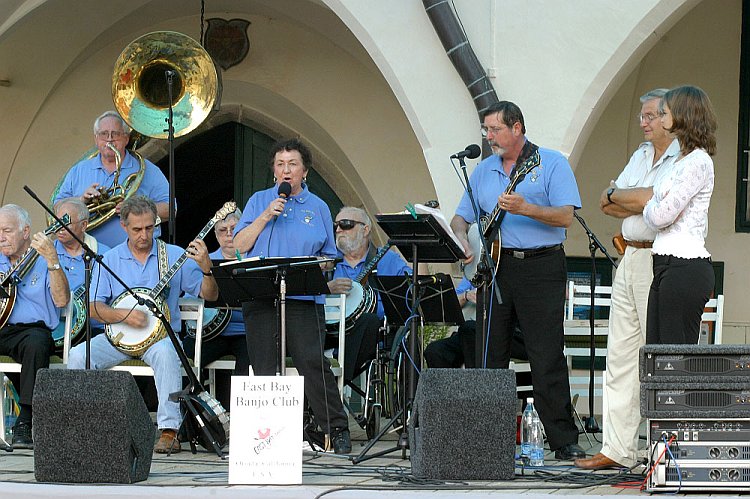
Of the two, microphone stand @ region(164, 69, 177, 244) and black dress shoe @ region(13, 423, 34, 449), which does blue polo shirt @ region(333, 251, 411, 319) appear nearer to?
microphone stand @ region(164, 69, 177, 244)

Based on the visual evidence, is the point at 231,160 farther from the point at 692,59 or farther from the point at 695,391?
the point at 695,391

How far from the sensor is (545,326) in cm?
748

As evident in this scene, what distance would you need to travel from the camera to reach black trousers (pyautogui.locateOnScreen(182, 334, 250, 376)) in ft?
28.0

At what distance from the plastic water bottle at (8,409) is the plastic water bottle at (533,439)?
10.6 ft

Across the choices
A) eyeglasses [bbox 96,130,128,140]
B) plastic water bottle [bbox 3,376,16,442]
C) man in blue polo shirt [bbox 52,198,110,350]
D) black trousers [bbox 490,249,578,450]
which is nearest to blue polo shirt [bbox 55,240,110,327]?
man in blue polo shirt [bbox 52,198,110,350]

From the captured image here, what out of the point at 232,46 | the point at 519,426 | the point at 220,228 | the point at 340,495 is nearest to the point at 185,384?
the point at 220,228

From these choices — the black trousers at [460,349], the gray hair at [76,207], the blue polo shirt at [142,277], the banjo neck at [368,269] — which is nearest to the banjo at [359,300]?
the banjo neck at [368,269]

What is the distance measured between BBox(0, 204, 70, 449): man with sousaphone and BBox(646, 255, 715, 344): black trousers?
3.74m

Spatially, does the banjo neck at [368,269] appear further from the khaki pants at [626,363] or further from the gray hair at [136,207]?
the khaki pants at [626,363]

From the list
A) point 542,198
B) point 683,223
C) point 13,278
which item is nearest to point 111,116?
point 13,278

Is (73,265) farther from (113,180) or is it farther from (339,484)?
(339,484)

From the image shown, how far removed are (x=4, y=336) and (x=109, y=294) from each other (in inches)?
27.8

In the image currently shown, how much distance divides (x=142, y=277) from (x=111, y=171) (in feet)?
4.50

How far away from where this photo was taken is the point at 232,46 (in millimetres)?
12195
